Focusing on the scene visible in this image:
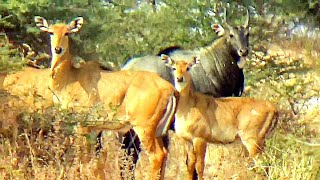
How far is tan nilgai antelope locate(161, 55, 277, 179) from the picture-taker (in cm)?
1068

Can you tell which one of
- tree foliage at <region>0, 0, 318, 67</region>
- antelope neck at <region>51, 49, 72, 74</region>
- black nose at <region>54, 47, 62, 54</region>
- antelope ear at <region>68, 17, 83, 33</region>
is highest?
antelope ear at <region>68, 17, 83, 33</region>

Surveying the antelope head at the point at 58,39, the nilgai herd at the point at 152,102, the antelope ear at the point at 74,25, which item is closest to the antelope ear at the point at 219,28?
the nilgai herd at the point at 152,102

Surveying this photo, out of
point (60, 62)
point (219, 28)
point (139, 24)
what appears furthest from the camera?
point (139, 24)

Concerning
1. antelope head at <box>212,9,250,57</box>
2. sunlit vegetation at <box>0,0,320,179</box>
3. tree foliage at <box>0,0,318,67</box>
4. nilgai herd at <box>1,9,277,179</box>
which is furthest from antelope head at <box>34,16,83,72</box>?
antelope head at <box>212,9,250,57</box>

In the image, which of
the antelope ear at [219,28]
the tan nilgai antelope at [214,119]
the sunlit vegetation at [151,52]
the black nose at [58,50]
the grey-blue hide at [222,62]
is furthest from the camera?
the antelope ear at [219,28]

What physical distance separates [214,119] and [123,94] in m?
1.56

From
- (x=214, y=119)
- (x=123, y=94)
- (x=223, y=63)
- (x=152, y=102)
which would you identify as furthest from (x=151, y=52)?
(x=152, y=102)

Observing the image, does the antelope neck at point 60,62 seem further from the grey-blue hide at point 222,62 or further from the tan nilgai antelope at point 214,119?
the grey-blue hide at point 222,62

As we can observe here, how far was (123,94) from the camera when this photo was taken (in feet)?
32.7

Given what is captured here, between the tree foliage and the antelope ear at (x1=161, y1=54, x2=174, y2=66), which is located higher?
the antelope ear at (x1=161, y1=54, x2=174, y2=66)

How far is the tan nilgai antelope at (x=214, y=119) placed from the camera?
1068cm

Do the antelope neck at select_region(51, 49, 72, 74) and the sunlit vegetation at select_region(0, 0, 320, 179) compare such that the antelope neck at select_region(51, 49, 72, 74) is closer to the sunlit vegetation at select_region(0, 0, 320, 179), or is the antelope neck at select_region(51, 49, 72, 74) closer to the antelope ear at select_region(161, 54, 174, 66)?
the sunlit vegetation at select_region(0, 0, 320, 179)

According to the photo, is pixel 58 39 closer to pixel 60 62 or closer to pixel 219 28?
pixel 60 62

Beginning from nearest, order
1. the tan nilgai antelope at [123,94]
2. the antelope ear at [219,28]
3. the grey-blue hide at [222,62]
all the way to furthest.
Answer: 1. the tan nilgai antelope at [123,94]
2. the grey-blue hide at [222,62]
3. the antelope ear at [219,28]
